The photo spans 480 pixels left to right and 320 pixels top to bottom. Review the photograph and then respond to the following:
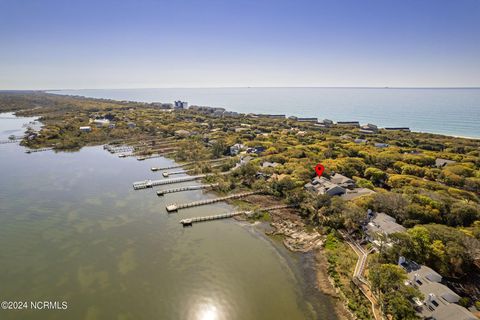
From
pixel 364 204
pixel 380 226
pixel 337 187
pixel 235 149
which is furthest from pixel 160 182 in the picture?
pixel 380 226

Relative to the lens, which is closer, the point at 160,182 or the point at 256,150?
the point at 160,182

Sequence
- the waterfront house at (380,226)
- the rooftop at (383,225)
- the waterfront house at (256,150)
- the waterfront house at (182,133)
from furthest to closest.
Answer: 1. the waterfront house at (182,133)
2. the waterfront house at (256,150)
3. the rooftop at (383,225)
4. the waterfront house at (380,226)

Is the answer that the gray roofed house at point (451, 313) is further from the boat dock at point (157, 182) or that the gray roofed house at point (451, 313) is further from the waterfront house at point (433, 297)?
the boat dock at point (157, 182)

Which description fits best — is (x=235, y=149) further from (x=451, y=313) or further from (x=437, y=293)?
(x=451, y=313)

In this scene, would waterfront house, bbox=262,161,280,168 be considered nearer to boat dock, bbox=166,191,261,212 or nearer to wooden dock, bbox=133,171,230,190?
wooden dock, bbox=133,171,230,190

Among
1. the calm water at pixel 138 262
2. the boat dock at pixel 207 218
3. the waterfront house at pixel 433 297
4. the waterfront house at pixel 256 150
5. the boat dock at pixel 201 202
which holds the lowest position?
the calm water at pixel 138 262

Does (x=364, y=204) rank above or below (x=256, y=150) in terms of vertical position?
below

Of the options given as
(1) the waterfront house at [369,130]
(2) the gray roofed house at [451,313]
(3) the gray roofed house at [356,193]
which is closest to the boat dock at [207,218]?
(3) the gray roofed house at [356,193]

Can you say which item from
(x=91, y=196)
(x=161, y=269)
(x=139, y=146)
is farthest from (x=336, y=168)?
(x=139, y=146)
